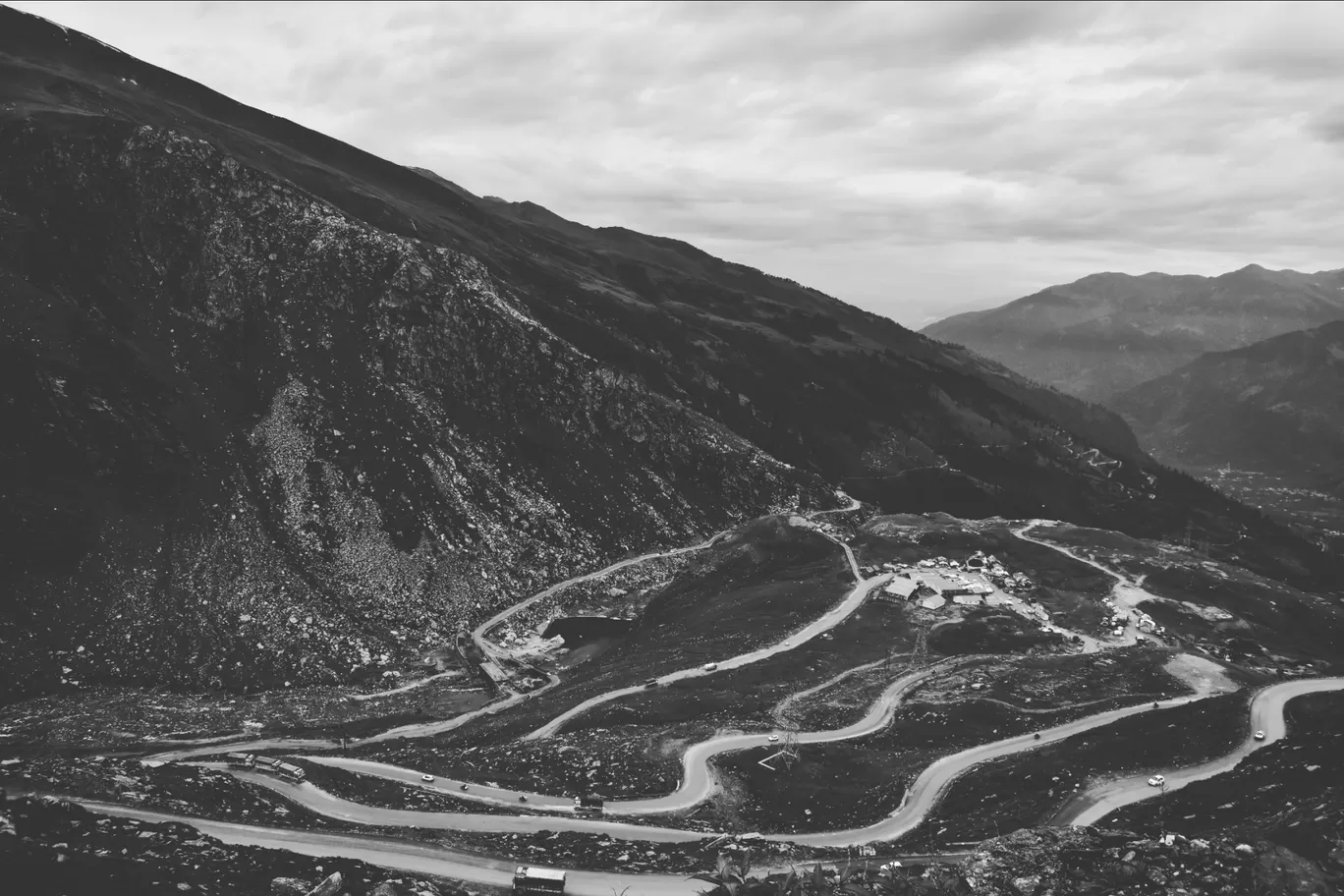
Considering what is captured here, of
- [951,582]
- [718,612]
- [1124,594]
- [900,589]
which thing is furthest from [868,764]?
[1124,594]

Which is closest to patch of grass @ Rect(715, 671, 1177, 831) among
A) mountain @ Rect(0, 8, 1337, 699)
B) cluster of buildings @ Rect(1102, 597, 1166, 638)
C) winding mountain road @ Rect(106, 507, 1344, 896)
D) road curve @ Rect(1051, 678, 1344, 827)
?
winding mountain road @ Rect(106, 507, 1344, 896)

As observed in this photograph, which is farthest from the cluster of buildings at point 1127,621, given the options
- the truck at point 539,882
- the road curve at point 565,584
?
the truck at point 539,882

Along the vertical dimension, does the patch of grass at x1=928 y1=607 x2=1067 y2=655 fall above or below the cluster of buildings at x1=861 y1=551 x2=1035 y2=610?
below

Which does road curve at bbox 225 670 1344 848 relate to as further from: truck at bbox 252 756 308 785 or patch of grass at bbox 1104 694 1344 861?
patch of grass at bbox 1104 694 1344 861

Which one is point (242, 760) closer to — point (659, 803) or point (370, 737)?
point (370, 737)

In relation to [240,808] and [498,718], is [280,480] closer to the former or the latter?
[498,718]

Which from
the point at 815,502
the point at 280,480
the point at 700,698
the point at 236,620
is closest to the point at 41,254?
the point at 280,480
